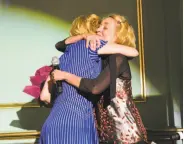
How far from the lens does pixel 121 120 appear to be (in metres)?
2.58

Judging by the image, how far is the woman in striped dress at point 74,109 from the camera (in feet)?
7.81

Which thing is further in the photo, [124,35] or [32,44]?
[32,44]

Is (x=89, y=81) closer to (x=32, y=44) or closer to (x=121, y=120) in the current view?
(x=121, y=120)

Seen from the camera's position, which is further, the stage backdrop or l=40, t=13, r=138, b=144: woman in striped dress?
the stage backdrop

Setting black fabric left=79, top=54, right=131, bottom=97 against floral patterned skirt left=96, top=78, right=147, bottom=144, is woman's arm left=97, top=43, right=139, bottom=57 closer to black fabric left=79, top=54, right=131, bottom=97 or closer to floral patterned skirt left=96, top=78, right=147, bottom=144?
black fabric left=79, top=54, right=131, bottom=97

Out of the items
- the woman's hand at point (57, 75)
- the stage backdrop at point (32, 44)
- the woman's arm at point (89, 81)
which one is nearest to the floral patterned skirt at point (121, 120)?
the woman's arm at point (89, 81)

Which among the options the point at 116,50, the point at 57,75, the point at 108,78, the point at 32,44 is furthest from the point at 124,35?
the point at 32,44

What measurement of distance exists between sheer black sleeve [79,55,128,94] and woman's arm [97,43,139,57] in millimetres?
26

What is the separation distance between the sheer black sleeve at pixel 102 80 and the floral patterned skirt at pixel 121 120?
10cm

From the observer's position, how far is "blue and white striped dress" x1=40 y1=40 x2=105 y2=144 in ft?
7.80

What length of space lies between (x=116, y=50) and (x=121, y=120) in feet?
1.13

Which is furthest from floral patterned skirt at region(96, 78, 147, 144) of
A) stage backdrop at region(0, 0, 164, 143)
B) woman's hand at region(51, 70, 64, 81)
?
stage backdrop at region(0, 0, 164, 143)

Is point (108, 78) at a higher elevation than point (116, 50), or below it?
below

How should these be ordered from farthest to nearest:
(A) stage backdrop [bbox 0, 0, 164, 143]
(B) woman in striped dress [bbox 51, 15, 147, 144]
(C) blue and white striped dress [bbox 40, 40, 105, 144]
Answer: (A) stage backdrop [bbox 0, 0, 164, 143] → (B) woman in striped dress [bbox 51, 15, 147, 144] → (C) blue and white striped dress [bbox 40, 40, 105, 144]
